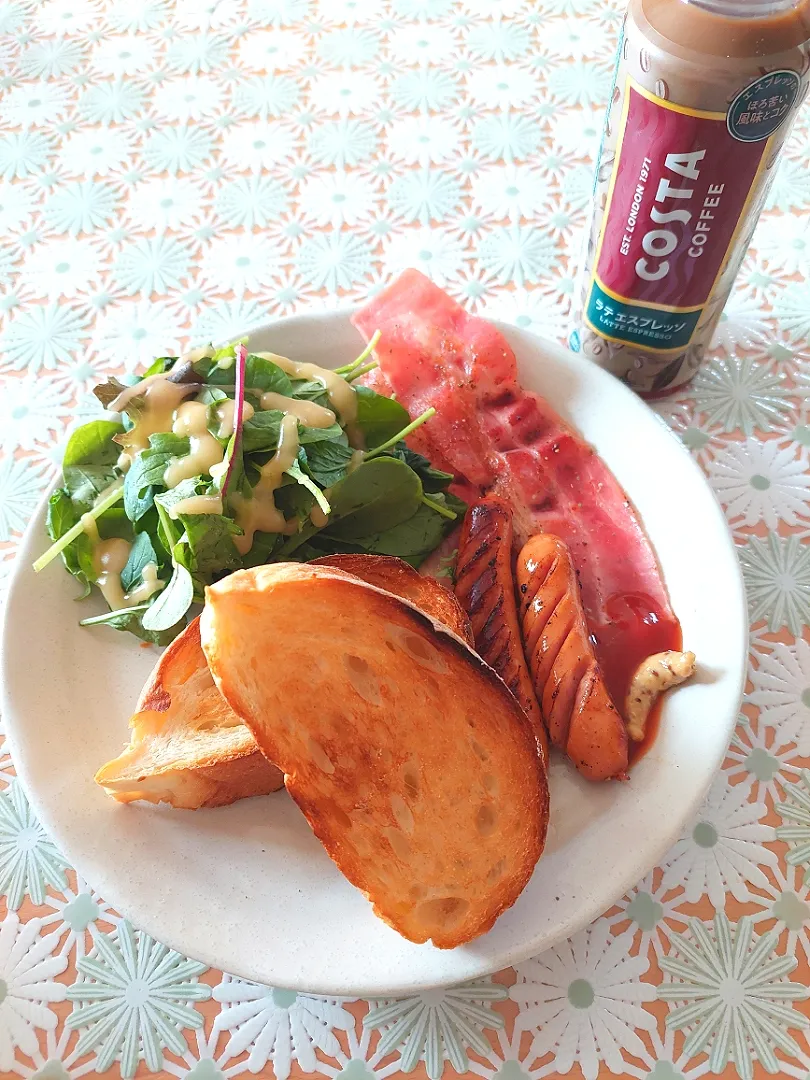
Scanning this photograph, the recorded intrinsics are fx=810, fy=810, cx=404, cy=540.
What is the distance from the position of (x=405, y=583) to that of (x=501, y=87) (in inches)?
72.1

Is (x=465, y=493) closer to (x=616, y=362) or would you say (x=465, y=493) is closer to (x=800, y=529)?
(x=616, y=362)

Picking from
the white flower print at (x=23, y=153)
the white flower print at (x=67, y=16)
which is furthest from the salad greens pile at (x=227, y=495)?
the white flower print at (x=67, y=16)

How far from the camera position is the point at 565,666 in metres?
1.37

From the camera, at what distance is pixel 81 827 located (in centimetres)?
127

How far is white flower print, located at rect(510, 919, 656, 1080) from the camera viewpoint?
120cm

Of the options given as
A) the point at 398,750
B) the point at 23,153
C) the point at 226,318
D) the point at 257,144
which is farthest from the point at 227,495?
the point at 23,153

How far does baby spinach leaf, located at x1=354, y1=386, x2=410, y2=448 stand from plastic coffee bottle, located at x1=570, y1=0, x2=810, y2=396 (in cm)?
48

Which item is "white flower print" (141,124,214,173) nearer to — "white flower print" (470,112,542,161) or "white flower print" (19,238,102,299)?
"white flower print" (19,238,102,299)

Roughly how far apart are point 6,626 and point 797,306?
195 cm

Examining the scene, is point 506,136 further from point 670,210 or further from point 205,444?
point 205,444

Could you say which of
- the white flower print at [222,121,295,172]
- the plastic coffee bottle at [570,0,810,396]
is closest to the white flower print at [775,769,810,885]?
the plastic coffee bottle at [570,0,810,396]

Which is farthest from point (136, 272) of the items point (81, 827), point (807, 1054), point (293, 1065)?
point (807, 1054)

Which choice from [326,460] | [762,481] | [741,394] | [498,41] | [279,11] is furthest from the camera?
[279,11]

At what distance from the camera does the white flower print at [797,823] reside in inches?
52.8
